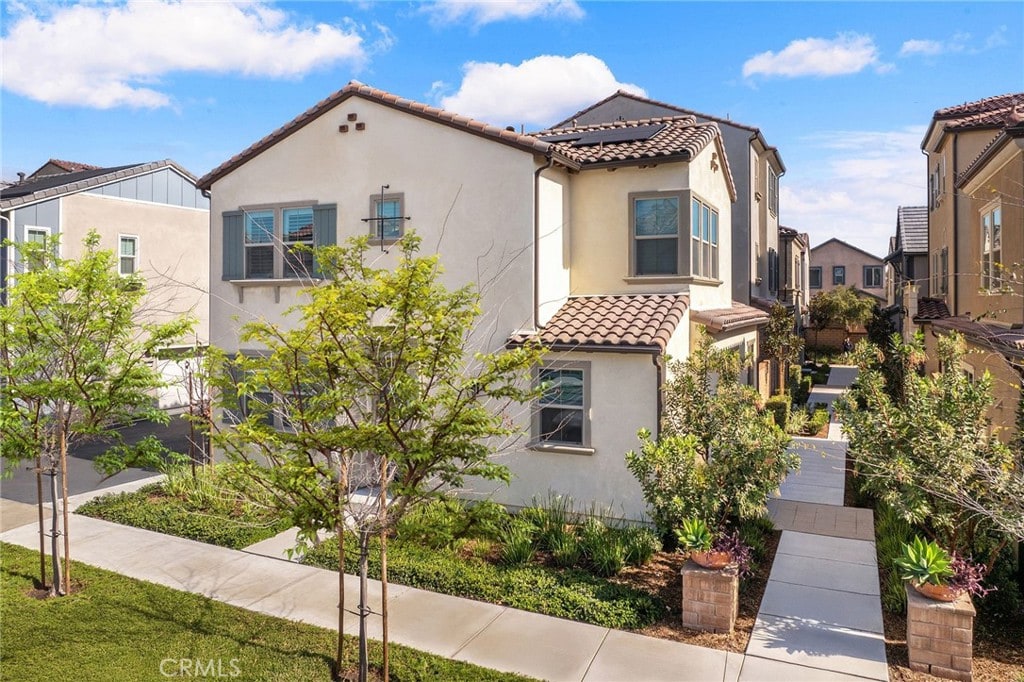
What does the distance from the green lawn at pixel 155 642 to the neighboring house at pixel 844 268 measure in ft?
210

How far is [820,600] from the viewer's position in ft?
30.4

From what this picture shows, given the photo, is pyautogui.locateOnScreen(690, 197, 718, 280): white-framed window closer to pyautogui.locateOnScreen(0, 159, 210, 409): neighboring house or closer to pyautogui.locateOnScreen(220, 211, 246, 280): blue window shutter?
pyautogui.locateOnScreen(220, 211, 246, 280): blue window shutter

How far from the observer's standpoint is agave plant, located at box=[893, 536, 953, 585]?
750 centimetres

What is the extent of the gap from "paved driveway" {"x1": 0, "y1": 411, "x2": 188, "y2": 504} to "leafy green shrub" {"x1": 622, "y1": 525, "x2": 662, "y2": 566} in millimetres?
7917

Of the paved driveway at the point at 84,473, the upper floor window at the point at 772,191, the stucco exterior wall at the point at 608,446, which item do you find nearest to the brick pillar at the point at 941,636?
the stucco exterior wall at the point at 608,446

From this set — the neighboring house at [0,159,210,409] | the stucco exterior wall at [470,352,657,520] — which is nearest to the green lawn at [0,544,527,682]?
the stucco exterior wall at [470,352,657,520]

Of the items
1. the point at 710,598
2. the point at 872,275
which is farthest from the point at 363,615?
the point at 872,275

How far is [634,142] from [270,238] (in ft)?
27.5

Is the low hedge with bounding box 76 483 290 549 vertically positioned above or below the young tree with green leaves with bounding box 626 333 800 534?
below

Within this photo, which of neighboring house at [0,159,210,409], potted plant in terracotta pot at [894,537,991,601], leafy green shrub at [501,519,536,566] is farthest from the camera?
neighboring house at [0,159,210,409]

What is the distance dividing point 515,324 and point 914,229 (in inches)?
1195

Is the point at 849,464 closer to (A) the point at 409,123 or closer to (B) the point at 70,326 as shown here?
(A) the point at 409,123

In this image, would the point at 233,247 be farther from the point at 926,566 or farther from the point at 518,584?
the point at 926,566

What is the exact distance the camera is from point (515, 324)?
1322cm
